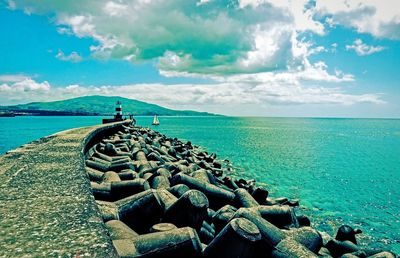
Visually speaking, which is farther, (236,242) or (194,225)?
(194,225)

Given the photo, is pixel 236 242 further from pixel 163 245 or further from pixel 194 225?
pixel 194 225

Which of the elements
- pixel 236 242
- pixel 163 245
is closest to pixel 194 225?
pixel 236 242

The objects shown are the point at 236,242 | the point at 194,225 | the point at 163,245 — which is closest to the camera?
the point at 163,245

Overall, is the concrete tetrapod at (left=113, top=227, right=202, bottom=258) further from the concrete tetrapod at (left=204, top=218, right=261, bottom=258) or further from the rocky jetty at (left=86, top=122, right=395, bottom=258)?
the concrete tetrapod at (left=204, top=218, right=261, bottom=258)

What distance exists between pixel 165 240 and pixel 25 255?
1.60 meters

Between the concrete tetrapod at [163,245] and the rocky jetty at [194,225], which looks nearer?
the concrete tetrapod at [163,245]

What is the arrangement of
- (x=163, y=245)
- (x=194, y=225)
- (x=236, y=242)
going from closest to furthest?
(x=163, y=245) → (x=236, y=242) → (x=194, y=225)

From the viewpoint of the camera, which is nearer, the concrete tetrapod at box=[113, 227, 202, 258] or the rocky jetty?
the concrete tetrapod at box=[113, 227, 202, 258]

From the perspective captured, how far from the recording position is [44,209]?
8.68 feet

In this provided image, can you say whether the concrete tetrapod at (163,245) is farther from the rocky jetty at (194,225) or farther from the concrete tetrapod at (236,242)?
the concrete tetrapod at (236,242)

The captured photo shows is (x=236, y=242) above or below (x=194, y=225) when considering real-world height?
above

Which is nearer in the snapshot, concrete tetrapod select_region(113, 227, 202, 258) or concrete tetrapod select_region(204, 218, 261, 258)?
concrete tetrapod select_region(113, 227, 202, 258)

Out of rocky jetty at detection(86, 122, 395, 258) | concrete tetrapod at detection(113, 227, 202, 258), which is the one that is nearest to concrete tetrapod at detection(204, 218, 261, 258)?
rocky jetty at detection(86, 122, 395, 258)

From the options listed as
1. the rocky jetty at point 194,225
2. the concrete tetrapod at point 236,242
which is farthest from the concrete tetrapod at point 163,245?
the concrete tetrapod at point 236,242
